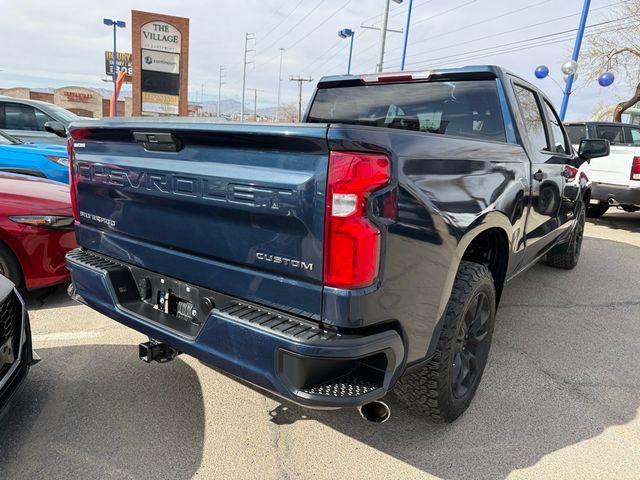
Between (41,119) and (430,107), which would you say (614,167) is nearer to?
(430,107)

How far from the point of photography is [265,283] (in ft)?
6.45

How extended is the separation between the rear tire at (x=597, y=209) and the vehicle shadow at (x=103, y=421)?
382 inches

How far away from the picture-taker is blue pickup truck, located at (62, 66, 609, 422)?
177 cm

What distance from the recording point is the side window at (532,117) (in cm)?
352

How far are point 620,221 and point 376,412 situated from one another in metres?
10.1

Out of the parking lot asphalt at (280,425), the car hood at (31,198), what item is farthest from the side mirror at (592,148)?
the car hood at (31,198)

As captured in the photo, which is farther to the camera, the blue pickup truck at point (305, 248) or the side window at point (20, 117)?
the side window at point (20, 117)

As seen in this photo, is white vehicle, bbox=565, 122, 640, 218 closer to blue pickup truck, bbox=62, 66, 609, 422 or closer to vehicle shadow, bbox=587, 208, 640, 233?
vehicle shadow, bbox=587, 208, 640, 233

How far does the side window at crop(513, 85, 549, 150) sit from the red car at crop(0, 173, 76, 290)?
144 inches

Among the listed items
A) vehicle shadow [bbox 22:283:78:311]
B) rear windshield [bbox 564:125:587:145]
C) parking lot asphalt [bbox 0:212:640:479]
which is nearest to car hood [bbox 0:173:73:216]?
vehicle shadow [bbox 22:283:78:311]

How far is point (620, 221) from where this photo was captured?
10.1m

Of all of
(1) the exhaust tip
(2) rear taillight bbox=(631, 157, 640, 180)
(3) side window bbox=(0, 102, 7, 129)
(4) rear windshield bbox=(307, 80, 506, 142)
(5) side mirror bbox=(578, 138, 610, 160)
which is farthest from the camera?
(3) side window bbox=(0, 102, 7, 129)

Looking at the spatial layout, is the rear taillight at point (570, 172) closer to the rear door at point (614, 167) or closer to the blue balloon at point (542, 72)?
the rear door at point (614, 167)

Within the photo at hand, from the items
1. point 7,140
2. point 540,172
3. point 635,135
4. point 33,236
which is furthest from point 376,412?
point 635,135
